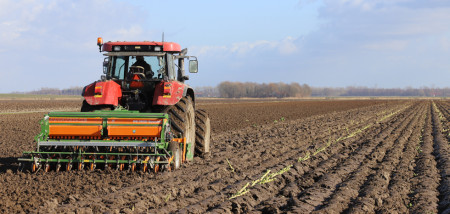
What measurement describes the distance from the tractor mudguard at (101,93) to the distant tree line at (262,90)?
11331 cm

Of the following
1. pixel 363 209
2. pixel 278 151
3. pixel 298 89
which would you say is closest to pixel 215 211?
pixel 363 209

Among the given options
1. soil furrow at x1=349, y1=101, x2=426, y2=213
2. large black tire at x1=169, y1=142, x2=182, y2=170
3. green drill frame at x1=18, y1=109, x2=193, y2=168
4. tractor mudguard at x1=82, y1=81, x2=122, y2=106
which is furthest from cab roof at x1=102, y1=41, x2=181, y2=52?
soil furrow at x1=349, y1=101, x2=426, y2=213

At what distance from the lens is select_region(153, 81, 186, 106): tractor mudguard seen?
318 inches

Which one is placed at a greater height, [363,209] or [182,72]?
[182,72]

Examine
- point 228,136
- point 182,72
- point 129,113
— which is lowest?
point 228,136

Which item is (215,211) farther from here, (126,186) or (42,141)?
(42,141)

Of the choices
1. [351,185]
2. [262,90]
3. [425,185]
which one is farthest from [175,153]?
[262,90]

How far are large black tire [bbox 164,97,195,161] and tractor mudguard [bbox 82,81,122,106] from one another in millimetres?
961

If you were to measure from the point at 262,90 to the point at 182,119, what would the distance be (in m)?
125

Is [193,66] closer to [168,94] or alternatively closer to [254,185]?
[168,94]

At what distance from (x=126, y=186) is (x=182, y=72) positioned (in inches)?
141

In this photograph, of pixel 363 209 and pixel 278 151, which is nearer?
pixel 363 209

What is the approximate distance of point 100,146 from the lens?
7.74 meters

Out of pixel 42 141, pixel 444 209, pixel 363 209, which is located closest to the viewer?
pixel 363 209
